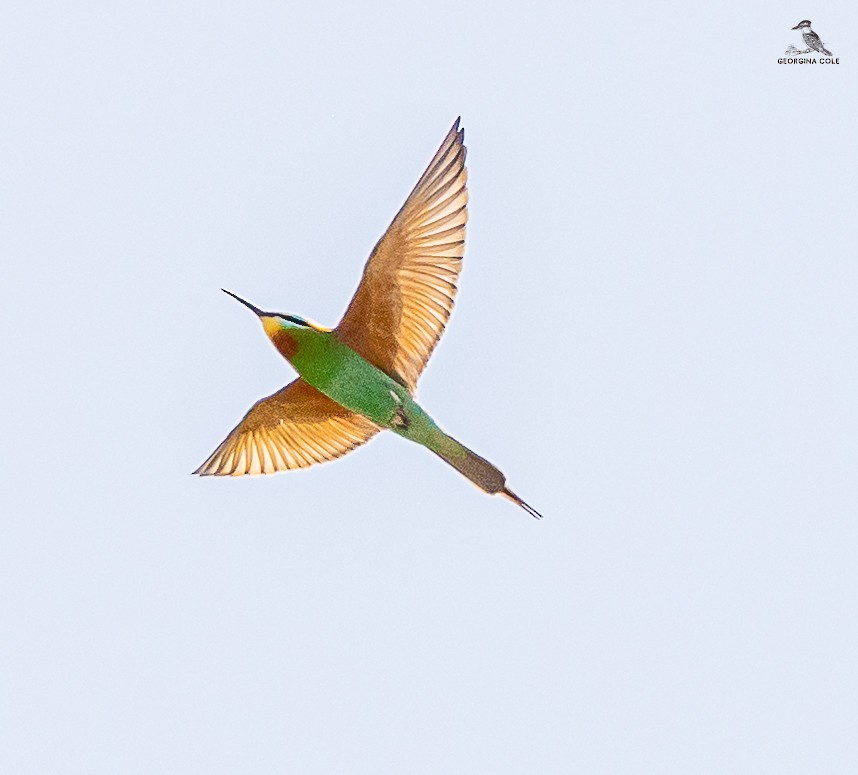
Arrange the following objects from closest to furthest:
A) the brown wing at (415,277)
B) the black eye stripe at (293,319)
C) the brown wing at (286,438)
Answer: the brown wing at (415,277) < the black eye stripe at (293,319) < the brown wing at (286,438)

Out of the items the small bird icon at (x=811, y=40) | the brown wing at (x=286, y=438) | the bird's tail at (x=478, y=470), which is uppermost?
the small bird icon at (x=811, y=40)

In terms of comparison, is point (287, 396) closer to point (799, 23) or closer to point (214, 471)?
point (214, 471)

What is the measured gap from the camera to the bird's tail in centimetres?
853

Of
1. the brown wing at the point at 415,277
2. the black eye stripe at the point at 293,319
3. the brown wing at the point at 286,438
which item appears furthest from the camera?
the brown wing at the point at 286,438

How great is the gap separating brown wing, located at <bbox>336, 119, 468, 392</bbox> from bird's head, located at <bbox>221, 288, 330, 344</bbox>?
0.17 metres

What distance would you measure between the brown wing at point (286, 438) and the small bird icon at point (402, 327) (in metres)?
0.14

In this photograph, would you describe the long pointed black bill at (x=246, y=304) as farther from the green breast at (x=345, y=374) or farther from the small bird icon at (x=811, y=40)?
the small bird icon at (x=811, y=40)

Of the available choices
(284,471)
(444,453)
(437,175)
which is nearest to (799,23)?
(437,175)

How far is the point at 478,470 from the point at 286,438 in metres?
1.27

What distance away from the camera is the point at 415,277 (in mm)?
8695

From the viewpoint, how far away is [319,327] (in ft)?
28.7

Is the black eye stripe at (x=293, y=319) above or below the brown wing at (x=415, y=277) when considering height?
below

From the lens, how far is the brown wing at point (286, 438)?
30.2ft

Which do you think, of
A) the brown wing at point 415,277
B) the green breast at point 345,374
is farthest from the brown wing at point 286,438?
the brown wing at point 415,277
